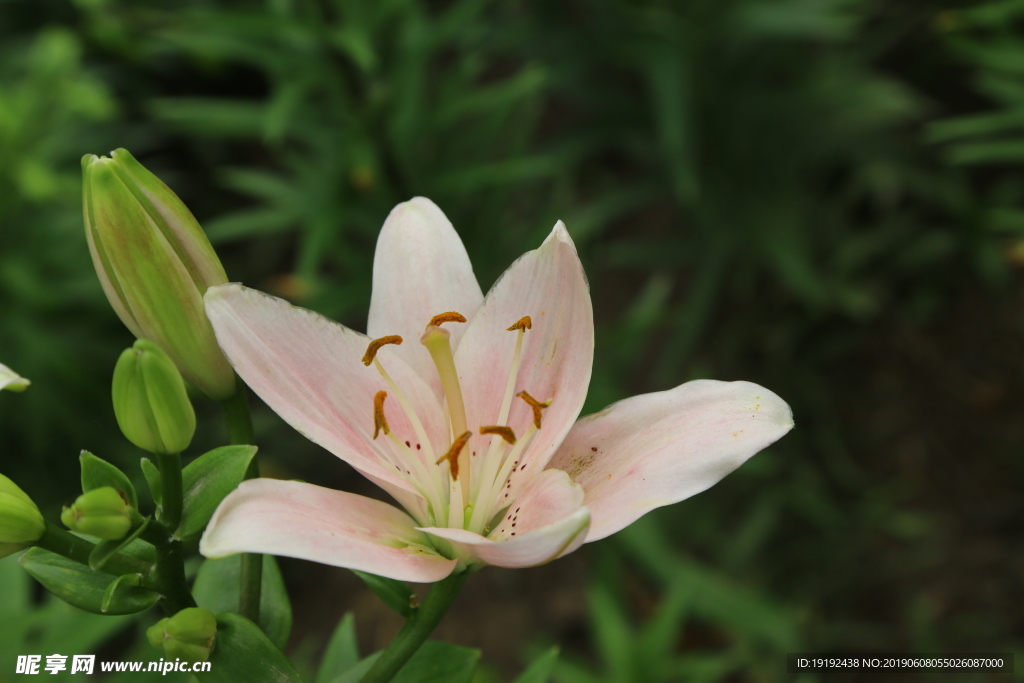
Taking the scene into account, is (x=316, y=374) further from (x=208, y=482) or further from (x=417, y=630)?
(x=417, y=630)

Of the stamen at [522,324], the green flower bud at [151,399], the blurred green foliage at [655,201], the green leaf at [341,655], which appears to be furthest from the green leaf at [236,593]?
the blurred green foliage at [655,201]

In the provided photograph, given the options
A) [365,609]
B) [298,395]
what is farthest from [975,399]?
[298,395]

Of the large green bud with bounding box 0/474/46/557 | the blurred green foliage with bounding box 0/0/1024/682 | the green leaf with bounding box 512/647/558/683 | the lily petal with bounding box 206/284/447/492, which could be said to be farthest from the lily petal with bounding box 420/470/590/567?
the blurred green foliage with bounding box 0/0/1024/682

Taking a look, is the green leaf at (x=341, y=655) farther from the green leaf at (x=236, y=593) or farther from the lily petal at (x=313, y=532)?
the lily petal at (x=313, y=532)

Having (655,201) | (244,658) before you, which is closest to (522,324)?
(244,658)

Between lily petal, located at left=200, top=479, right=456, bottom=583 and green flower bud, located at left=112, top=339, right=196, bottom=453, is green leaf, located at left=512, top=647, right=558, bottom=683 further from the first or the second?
green flower bud, located at left=112, top=339, right=196, bottom=453

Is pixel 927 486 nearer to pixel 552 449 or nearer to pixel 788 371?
pixel 788 371
